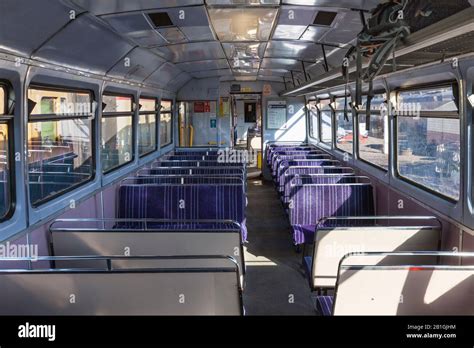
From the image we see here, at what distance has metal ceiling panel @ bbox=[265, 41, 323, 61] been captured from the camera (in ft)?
18.5

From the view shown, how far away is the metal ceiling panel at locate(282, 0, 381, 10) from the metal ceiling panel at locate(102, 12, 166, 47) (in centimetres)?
127

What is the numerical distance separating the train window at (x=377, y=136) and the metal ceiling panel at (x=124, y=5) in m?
2.75

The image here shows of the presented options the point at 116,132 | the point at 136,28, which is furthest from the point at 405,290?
the point at 116,132

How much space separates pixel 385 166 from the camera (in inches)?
239

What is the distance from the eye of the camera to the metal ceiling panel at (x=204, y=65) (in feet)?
25.1

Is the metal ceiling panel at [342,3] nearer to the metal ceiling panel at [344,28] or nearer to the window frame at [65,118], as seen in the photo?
the metal ceiling panel at [344,28]

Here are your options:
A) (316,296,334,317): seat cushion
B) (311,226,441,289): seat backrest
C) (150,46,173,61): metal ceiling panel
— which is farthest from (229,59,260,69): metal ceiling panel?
(316,296,334,317): seat cushion

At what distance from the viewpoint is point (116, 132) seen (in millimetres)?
6941

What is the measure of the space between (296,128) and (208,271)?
31.9 feet

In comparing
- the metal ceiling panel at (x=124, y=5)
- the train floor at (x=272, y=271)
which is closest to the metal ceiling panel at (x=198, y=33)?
the metal ceiling panel at (x=124, y=5)

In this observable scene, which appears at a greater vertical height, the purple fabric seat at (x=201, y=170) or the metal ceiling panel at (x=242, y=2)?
the metal ceiling panel at (x=242, y=2)

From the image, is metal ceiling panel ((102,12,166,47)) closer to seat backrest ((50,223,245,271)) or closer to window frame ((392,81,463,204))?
seat backrest ((50,223,245,271))
